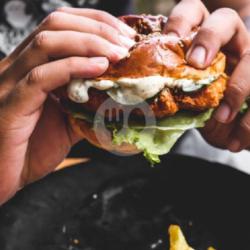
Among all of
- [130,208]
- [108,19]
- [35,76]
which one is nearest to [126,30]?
[108,19]

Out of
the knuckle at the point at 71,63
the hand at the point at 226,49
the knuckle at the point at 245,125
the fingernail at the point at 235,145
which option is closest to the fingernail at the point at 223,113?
the hand at the point at 226,49

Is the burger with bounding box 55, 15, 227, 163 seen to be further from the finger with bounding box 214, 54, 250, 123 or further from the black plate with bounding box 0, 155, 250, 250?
the black plate with bounding box 0, 155, 250, 250

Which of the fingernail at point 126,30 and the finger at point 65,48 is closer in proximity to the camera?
the finger at point 65,48

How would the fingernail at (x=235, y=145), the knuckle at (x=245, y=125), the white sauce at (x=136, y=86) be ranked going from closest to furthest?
the white sauce at (x=136, y=86), the knuckle at (x=245, y=125), the fingernail at (x=235, y=145)

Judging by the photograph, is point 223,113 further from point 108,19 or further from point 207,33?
point 108,19

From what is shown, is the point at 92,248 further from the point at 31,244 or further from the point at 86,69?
the point at 86,69

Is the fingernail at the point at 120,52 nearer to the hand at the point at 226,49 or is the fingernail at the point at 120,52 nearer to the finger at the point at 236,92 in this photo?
the hand at the point at 226,49
